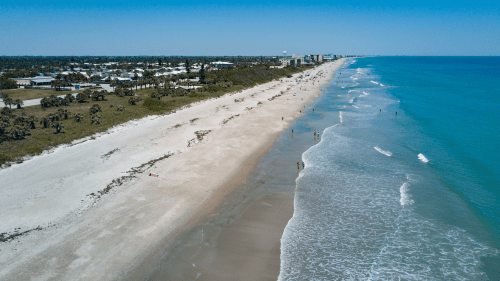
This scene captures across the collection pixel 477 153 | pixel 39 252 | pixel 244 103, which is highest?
pixel 244 103

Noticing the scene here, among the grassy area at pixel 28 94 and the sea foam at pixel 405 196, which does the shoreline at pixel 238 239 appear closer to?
the sea foam at pixel 405 196

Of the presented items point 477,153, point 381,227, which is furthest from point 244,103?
point 381,227

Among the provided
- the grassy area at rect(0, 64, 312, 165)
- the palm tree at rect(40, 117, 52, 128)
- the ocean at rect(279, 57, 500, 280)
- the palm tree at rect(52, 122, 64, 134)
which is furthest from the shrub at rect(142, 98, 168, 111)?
the ocean at rect(279, 57, 500, 280)

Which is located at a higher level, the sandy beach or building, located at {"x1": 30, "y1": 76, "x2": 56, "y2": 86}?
building, located at {"x1": 30, "y1": 76, "x2": 56, "y2": 86}

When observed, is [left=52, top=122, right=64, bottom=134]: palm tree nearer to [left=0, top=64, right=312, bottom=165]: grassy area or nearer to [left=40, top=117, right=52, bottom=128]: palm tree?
[left=0, top=64, right=312, bottom=165]: grassy area

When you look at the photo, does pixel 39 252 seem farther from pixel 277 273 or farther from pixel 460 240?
pixel 460 240
